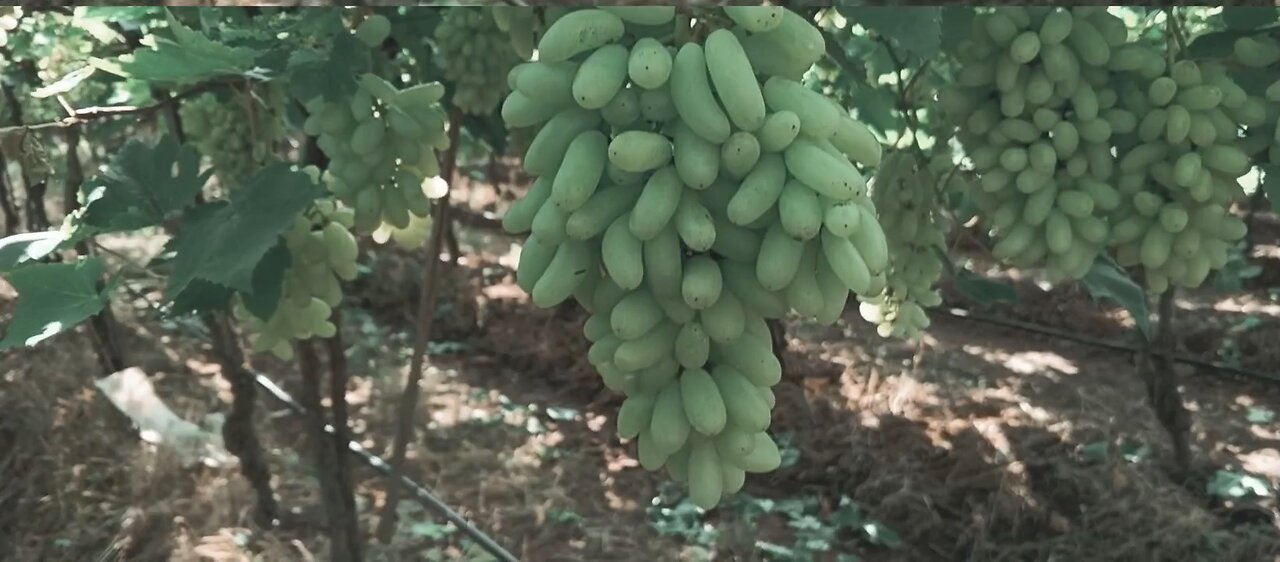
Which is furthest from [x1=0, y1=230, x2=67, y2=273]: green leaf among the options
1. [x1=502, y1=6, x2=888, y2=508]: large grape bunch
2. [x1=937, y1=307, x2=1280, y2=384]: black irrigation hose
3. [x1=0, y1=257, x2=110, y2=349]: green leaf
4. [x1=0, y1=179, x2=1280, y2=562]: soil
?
[x1=937, y1=307, x2=1280, y2=384]: black irrigation hose

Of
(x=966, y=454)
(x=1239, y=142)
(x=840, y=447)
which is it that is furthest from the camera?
(x=840, y=447)

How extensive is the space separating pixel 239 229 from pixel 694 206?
22.2 inches

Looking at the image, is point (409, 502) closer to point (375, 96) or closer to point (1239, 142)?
point (375, 96)

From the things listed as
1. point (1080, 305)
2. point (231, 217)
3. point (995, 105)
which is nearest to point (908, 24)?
point (995, 105)

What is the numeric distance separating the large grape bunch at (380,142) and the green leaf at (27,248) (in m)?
0.24

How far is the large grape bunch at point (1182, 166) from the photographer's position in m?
0.82

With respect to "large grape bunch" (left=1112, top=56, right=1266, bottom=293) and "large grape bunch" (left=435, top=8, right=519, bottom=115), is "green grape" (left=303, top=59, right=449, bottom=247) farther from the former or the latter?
"large grape bunch" (left=1112, top=56, right=1266, bottom=293)

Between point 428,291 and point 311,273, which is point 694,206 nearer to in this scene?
point 311,273

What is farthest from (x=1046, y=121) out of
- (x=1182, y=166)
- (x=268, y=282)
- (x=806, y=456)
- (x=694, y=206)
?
(x=806, y=456)

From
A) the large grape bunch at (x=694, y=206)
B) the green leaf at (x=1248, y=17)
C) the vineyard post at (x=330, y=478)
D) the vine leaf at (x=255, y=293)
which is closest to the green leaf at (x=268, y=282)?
the vine leaf at (x=255, y=293)

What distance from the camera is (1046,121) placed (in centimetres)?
84

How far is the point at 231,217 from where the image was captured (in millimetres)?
958

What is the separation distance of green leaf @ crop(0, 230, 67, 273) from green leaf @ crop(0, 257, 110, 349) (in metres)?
0.03

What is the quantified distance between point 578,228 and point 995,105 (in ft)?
1.64
